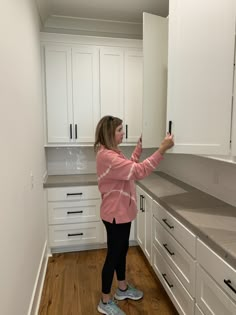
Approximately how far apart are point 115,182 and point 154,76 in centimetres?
92

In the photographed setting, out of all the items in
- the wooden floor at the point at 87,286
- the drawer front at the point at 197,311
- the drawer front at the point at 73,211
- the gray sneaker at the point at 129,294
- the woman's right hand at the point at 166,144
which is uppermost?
the woman's right hand at the point at 166,144

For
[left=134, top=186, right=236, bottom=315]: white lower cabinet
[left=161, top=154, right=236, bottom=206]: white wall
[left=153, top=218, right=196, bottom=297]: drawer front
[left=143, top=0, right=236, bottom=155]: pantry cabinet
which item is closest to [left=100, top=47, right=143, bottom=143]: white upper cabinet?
[left=161, top=154, right=236, bottom=206]: white wall

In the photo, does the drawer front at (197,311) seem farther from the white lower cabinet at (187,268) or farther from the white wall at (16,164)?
the white wall at (16,164)

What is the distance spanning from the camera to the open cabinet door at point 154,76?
1.97 m

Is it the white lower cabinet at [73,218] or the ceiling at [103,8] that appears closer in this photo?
the ceiling at [103,8]

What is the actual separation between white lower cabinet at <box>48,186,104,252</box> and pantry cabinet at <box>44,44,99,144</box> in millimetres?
592

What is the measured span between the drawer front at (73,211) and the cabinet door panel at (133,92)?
0.89 metres

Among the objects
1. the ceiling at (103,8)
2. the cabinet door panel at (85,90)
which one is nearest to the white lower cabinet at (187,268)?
the cabinet door panel at (85,90)

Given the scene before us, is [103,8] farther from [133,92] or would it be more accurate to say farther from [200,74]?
[200,74]

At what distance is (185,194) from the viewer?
213 cm

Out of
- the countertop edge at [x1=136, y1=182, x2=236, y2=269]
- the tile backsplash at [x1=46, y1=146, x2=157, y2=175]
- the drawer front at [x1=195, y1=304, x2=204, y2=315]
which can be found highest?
the tile backsplash at [x1=46, y1=146, x2=157, y2=175]

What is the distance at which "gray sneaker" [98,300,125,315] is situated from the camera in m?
1.86

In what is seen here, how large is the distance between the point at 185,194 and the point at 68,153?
1604 mm

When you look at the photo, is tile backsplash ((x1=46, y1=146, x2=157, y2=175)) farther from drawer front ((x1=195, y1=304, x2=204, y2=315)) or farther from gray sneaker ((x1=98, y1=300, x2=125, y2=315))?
drawer front ((x1=195, y1=304, x2=204, y2=315))
